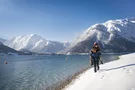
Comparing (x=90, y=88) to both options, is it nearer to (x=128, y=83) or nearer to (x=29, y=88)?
(x=128, y=83)

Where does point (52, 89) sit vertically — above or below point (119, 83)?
below

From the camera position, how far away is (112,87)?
42.7ft

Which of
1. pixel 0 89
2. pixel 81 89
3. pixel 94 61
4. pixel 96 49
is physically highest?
pixel 96 49

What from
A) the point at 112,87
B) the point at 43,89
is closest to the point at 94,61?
the point at 112,87

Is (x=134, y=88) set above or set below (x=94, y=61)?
below

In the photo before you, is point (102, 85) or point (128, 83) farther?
point (102, 85)

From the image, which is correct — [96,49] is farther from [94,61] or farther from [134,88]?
[134,88]

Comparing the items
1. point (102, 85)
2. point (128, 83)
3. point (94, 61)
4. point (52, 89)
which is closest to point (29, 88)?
point (52, 89)

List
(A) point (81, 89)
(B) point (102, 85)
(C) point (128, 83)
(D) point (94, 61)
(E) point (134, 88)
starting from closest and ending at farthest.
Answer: (E) point (134, 88) < (C) point (128, 83) < (B) point (102, 85) < (A) point (81, 89) < (D) point (94, 61)

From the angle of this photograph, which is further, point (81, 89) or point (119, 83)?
point (81, 89)

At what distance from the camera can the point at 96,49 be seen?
21000 millimetres

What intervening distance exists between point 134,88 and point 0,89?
80.9ft

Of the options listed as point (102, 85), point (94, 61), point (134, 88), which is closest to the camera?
point (134, 88)

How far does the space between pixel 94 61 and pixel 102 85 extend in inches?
274
